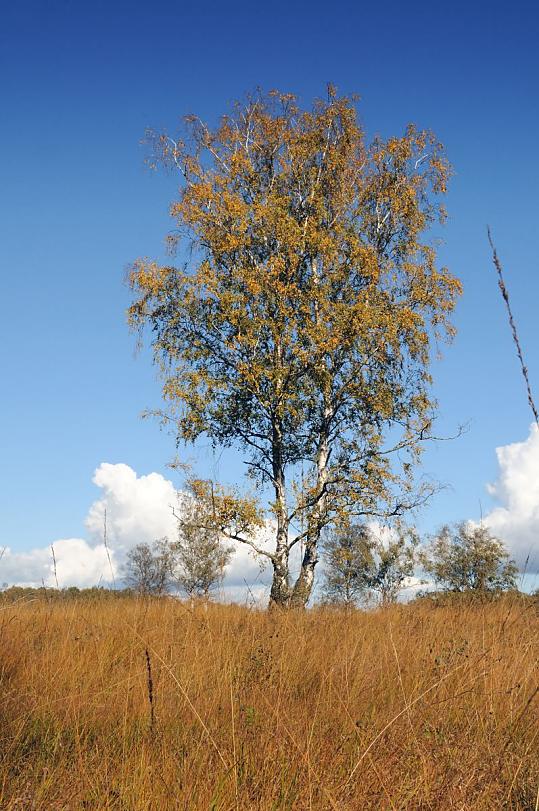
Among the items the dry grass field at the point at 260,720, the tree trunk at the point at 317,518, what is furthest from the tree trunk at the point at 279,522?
the dry grass field at the point at 260,720

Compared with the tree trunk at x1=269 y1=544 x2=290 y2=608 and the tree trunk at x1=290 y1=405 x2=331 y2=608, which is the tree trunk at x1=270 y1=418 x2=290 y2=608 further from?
the tree trunk at x1=290 y1=405 x2=331 y2=608

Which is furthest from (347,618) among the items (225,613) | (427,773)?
(427,773)

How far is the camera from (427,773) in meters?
3.91

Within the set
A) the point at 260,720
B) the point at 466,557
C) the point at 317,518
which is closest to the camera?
the point at 260,720

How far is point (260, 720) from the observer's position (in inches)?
195

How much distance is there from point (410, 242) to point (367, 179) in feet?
7.43

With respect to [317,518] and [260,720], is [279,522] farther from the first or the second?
[260,720]

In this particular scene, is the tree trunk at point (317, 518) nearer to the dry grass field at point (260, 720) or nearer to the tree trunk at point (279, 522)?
the tree trunk at point (279, 522)

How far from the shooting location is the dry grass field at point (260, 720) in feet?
12.3

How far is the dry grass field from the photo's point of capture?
376 centimetres

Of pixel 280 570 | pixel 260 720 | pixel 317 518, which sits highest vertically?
pixel 317 518

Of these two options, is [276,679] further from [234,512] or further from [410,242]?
[410,242]

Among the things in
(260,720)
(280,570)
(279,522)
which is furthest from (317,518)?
(260,720)

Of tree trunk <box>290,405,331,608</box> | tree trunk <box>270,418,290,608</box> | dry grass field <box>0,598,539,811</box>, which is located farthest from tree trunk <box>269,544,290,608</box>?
dry grass field <box>0,598,539,811</box>
